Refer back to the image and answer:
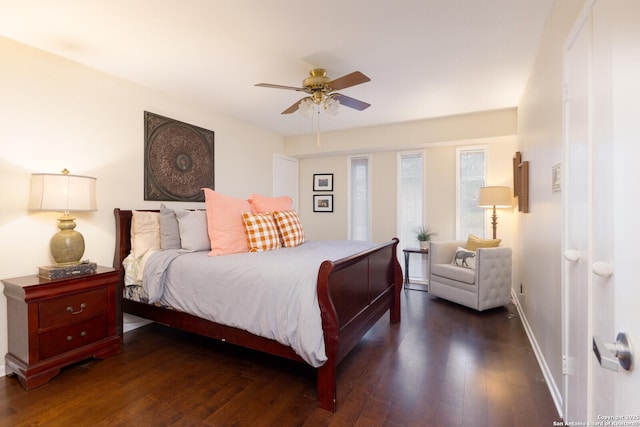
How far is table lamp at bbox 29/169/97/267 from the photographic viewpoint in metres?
2.18

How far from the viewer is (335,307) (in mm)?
1952

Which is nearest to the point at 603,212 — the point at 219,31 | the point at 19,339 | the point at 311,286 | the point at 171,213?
the point at 311,286

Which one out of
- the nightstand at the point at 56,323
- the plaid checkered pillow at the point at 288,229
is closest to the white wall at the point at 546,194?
the plaid checkered pillow at the point at 288,229

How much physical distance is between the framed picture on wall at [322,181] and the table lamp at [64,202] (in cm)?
359

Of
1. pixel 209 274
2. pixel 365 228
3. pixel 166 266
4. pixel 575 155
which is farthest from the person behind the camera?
pixel 365 228

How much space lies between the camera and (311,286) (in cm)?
182

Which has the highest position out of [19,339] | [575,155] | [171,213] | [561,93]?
[561,93]

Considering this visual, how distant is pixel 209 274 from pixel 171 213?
41.2 inches

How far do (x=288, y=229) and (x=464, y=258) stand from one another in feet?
7.33

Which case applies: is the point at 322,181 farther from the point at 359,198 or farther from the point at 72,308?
the point at 72,308

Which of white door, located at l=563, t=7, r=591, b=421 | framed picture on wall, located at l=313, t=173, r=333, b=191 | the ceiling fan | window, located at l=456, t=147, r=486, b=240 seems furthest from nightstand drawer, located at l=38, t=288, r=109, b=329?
window, located at l=456, t=147, r=486, b=240

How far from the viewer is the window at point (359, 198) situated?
17.0 ft

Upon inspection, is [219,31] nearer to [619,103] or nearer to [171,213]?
[171,213]

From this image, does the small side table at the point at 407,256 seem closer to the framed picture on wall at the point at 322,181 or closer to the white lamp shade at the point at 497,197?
the white lamp shade at the point at 497,197
